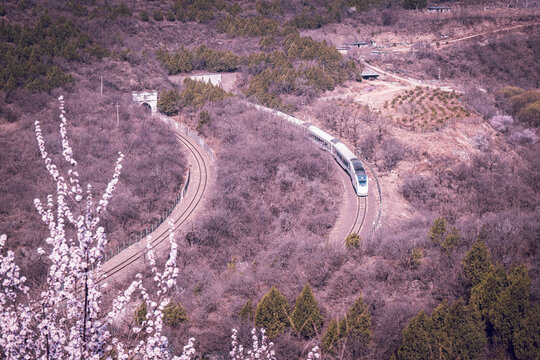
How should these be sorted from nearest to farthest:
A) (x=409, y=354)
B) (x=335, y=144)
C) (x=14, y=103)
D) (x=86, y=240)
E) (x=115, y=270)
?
(x=86, y=240)
(x=409, y=354)
(x=115, y=270)
(x=335, y=144)
(x=14, y=103)

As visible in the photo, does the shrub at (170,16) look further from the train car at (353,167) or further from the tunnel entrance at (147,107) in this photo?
the train car at (353,167)

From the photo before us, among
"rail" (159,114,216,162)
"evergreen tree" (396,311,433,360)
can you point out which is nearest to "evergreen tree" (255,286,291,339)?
"evergreen tree" (396,311,433,360)

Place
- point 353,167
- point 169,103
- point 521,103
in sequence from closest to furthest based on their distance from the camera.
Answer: point 353,167, point 521,103, point 169,103

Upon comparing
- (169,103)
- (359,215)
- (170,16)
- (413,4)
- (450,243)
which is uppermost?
(413,4)

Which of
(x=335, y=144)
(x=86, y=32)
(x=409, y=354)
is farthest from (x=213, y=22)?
(x=409, y=354)

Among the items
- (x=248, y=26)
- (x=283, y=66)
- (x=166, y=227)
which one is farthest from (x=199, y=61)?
(x=166, y=227)

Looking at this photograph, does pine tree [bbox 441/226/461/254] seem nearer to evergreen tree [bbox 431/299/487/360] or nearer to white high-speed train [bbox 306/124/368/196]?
evergreen tree [bbox 431/299/487/360]

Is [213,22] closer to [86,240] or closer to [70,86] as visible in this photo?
[70,86]

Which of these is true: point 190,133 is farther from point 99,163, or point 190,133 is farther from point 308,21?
point 308,21
